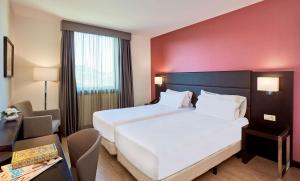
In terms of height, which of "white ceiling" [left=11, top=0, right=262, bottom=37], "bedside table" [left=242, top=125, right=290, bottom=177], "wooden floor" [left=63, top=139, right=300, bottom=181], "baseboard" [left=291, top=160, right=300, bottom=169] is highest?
"white ceiling" [left=11, top=0, right=262, bottom=37]

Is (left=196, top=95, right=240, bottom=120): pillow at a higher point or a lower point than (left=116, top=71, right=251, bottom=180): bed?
higher

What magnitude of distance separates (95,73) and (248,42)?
331 cm

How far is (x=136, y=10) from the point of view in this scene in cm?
307

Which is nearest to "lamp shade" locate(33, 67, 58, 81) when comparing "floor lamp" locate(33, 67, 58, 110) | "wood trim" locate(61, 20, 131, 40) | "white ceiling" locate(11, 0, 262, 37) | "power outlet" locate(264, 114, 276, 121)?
"floor lamp" locate(33, 67, 58, 110)

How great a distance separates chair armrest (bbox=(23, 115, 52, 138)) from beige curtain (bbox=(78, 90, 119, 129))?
130 centimetres

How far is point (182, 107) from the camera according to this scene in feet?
12.2

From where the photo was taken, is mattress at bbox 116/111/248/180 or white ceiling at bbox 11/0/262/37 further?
white ceiling at bbox 11/0/262/37

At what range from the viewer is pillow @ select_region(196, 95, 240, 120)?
2.76 metres

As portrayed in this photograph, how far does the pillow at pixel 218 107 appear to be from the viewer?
9.04 feet

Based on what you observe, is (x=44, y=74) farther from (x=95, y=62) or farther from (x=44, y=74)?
(x=95, y=62)

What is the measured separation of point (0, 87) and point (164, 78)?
336cm

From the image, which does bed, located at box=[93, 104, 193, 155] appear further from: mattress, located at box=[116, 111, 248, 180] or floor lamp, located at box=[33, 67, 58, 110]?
floor lamp, located at box=[33, 67, 58, 110]

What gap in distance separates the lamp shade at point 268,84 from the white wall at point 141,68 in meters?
3.12

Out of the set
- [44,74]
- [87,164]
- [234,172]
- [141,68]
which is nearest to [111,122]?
[87,164]
